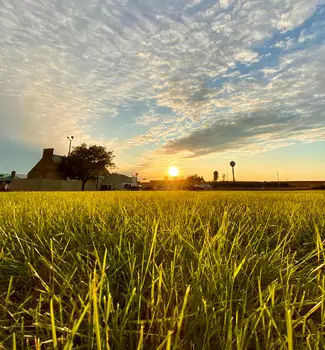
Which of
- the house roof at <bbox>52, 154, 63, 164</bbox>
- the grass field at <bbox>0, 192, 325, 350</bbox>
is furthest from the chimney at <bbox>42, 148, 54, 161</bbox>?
the grass field at <bbox>0, 192, 325, 350</bbox>

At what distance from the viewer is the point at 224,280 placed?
1.16 metres

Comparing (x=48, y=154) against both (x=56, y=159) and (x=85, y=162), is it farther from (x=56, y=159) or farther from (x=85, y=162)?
(x=85, y=162)

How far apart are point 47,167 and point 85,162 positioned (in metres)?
10.8

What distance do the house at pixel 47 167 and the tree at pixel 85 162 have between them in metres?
4.23

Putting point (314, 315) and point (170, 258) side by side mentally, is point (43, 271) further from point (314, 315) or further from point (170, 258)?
point (314, 315)

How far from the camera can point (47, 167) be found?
56219 millimetres

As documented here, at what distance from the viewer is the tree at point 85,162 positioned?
1999 inches

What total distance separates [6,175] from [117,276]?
65330 mm

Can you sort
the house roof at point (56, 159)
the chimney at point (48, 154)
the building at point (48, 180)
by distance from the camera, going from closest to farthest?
the building at point (48, 180) < the house roof at point (56, 159) < the chimney at point (48, 154)

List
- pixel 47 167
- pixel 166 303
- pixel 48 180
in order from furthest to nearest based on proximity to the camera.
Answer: pixel 47 167 < pixel 48 180 < pixel 166 303

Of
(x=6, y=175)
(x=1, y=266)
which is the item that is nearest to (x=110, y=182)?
(x=6, y=175)

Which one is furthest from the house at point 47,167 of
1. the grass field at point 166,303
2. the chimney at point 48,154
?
the grass field at point 166,303

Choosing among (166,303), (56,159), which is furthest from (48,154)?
(166,303)

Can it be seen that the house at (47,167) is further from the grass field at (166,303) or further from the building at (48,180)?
the grass field at (166,303)
